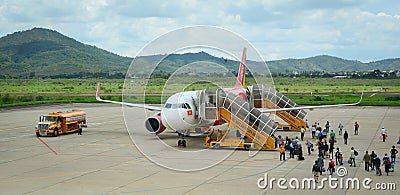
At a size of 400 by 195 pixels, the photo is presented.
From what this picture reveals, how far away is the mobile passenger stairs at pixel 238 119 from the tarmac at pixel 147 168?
37.5 inches

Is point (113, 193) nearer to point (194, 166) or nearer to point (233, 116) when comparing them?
point (194, 166)

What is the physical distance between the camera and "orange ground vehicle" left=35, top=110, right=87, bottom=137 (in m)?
42.5

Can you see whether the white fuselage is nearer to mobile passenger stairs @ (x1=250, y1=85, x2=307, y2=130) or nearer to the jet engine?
the jet engine

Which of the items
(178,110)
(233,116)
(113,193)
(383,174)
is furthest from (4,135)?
(383,174)

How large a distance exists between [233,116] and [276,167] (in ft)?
25.2

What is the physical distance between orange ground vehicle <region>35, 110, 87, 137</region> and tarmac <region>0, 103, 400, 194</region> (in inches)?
31.2

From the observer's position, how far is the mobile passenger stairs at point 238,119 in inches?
1344

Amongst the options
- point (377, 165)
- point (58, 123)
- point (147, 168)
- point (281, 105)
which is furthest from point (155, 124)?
point (377, 165)

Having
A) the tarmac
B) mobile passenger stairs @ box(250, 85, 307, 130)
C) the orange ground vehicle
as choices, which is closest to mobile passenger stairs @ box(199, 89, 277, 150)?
the tarmac

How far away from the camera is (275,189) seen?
22.7m

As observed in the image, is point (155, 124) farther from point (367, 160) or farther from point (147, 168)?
point (367, 160)

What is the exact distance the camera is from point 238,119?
34.7 m

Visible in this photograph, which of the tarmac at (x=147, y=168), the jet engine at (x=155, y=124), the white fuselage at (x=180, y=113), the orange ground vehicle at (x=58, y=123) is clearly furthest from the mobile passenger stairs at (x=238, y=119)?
the orange ground vehicle at (x=58, y=123)

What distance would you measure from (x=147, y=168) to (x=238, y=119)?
9.12 metres
